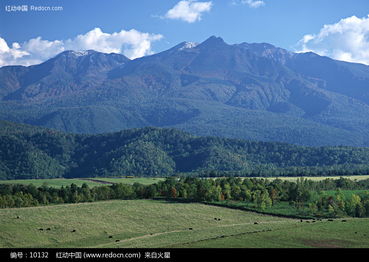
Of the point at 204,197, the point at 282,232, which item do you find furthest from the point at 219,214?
the point at 282,232

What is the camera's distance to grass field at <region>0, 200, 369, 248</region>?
74188 mm

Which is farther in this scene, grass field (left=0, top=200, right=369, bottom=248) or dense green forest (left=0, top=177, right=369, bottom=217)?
dense green forest (left=0, top=177, right=369, bottom=217)

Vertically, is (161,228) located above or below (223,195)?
below

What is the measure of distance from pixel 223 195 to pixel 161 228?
45004 millimetres

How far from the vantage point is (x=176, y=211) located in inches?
4486

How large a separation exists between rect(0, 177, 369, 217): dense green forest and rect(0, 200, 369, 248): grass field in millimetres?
12388

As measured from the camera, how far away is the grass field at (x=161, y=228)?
7419cm

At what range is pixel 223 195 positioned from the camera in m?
137

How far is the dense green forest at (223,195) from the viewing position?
383 ft

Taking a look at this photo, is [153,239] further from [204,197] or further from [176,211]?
[204,197]

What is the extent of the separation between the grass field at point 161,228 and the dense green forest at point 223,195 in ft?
40.6

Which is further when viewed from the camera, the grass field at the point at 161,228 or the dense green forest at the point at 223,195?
the dense green forest at the point at 223,195

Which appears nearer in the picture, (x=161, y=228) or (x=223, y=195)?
(x=161, y=228)
